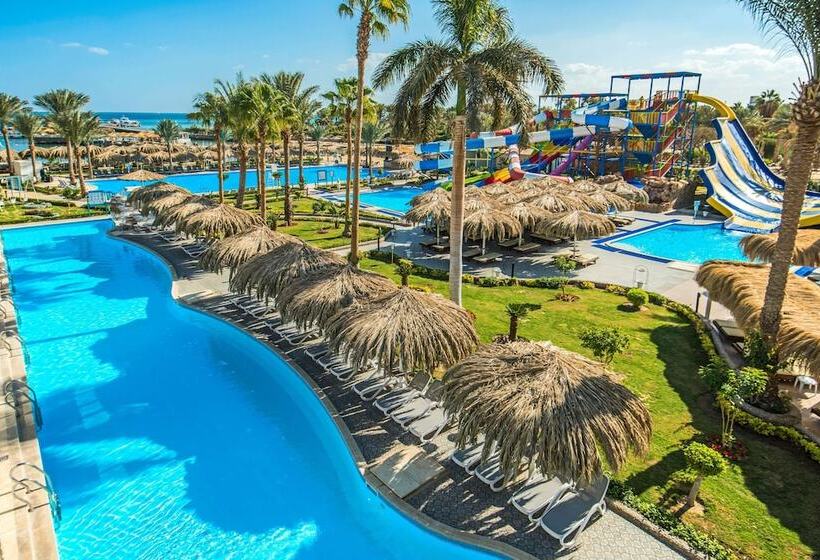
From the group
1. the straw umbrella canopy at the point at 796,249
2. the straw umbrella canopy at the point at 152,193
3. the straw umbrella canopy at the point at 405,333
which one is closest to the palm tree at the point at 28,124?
the straw umbrella canopy at the point at 152,193

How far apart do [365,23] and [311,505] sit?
18868mm

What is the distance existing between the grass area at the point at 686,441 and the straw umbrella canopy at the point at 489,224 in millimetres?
5346

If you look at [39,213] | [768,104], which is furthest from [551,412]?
[768,104]

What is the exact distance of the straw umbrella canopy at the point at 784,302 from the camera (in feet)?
40.1

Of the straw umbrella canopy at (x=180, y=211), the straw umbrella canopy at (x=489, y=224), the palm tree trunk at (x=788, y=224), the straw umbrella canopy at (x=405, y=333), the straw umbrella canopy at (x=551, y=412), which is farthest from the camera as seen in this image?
the straw umbrella canopy at (x=180, y=211)

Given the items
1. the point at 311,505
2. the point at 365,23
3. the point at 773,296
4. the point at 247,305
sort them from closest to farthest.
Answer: the point at 311,505 → the point at 773,296 → the point at 247,305 → the point at 365,23

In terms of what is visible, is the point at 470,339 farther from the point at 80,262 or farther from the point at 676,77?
the point at 676,77

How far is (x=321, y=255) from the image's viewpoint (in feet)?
58.9

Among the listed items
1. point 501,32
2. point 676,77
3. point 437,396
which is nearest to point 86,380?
point 437,396

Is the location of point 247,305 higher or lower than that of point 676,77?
lower

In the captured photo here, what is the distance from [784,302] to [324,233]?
24.1m

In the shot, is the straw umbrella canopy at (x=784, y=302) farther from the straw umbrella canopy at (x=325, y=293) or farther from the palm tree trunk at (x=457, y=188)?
the straw umbrella canopy at (x=325, y=293)

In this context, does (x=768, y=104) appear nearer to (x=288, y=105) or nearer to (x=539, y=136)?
Result: (x=539, y=136)

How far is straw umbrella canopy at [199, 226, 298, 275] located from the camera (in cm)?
1969
